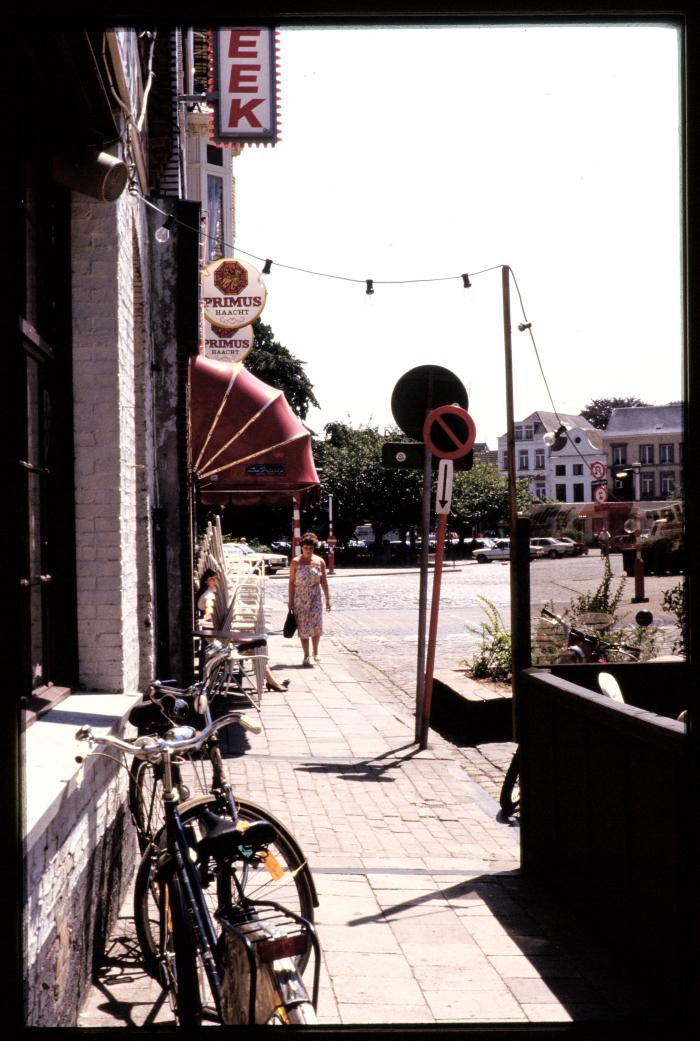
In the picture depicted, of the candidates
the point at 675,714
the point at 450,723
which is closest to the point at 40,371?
the point at 675,714

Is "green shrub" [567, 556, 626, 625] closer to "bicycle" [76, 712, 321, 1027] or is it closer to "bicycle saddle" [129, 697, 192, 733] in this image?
"bicycle saddle" [129, 697, 192, 733]

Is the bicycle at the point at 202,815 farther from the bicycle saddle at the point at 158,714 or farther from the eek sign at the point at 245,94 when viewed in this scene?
the eek sign at the point at 245,94

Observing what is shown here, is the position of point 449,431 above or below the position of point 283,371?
below

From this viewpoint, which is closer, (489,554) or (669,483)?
(669,483)

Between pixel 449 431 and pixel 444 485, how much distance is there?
45 cm

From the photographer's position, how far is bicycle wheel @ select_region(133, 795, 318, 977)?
10.8 ft

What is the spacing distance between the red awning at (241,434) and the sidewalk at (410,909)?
321 centimetres

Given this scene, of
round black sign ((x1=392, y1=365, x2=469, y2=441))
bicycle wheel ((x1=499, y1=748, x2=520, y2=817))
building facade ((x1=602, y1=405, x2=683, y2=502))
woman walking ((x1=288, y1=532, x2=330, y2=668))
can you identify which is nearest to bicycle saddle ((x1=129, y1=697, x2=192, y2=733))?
building facade ((x1=602, y1=405, x2=683, y2=502))

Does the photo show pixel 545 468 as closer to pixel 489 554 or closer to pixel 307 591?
pixel 489 554

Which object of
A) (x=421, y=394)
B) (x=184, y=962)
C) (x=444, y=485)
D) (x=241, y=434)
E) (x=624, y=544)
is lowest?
(x=184, y=962)

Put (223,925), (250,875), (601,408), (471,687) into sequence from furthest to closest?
(601,408), (471,687), (250,875), (223,925)

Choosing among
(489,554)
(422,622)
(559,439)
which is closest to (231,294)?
(559,439)

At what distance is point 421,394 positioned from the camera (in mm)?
8898

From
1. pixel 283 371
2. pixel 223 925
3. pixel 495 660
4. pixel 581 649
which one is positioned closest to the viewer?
pixel 223 925
